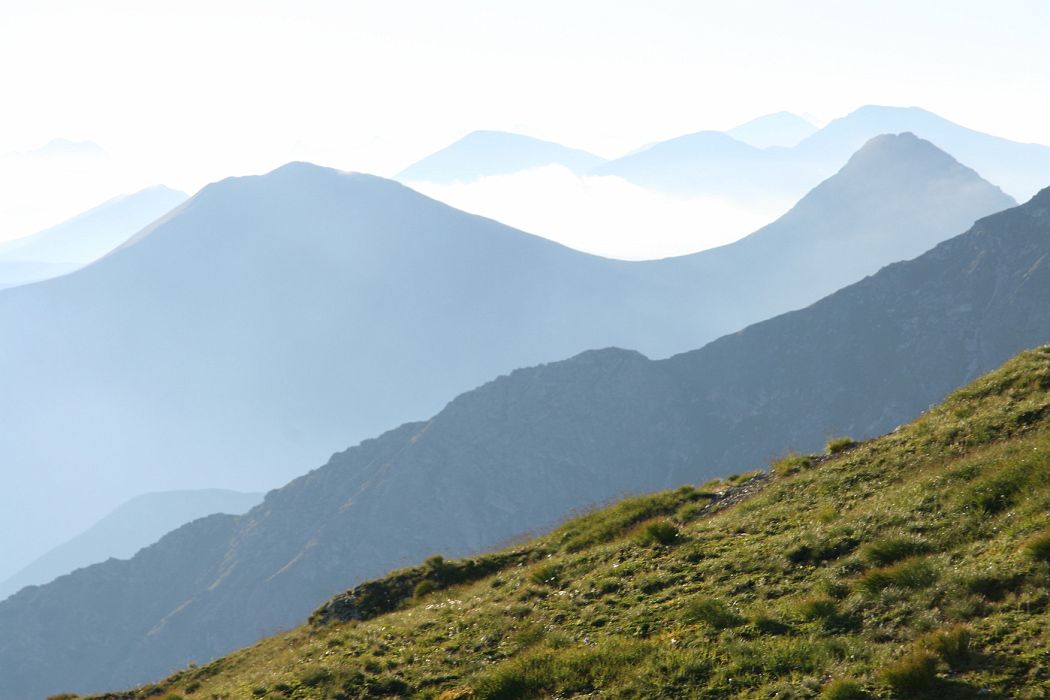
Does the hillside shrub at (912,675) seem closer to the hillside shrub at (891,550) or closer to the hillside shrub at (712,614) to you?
the hillside shrub at (712,614)

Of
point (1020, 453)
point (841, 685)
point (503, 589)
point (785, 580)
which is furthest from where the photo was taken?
point (503, 589)

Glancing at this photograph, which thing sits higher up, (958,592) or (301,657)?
(301,657)

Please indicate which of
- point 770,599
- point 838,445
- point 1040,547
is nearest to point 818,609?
point 770,599

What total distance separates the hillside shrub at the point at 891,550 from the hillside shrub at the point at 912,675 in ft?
12.8

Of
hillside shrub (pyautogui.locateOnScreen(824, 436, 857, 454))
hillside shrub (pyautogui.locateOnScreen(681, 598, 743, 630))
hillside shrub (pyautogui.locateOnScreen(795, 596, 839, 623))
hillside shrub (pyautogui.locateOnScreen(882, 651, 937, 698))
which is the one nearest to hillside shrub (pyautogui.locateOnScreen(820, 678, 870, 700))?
hillside shrub (pyautogui.locateOnScreen(882, 651, 937, 698))

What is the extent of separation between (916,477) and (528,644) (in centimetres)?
960

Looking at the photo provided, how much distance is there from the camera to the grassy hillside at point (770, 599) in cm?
1370

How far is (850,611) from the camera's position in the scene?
50.1 ft

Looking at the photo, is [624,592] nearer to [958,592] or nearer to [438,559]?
[958,592]

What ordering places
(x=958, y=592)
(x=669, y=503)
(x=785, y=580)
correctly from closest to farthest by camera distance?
(x=958, y=592) < (x=785, y=580) < (x=669, y=503)

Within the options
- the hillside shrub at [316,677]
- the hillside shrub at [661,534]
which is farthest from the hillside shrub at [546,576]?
the hillside shrub at [316,677]

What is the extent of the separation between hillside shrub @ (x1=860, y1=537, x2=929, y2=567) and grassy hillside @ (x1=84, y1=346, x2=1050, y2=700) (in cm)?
4

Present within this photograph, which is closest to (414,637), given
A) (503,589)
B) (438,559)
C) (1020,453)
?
(503,589)

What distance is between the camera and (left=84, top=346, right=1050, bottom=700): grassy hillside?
13703 millimetres
